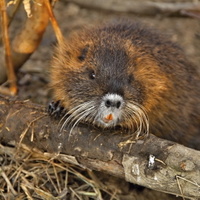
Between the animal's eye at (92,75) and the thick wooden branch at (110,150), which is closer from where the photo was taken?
the thick wooden branch at (110,150)

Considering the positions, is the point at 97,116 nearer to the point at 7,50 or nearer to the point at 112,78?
the point at 112,78

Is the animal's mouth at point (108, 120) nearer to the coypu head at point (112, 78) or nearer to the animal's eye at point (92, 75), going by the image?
the coypu head at point (112, 78)

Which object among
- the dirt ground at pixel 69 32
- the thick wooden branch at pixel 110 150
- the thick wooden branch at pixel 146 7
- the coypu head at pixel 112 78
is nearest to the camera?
the thick wooden branch at pixel 110 150

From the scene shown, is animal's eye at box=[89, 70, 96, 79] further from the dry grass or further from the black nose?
the dry grass

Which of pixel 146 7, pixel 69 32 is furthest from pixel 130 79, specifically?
pixel 146 7

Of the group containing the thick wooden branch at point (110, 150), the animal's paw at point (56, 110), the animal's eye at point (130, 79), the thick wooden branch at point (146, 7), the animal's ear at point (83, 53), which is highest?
the animal's ear at point (83, 53)

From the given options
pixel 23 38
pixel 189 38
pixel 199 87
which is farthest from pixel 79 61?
pixel 189 38

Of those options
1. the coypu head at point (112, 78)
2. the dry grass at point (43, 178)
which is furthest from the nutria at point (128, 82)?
the dry grass at point (43, 178)
